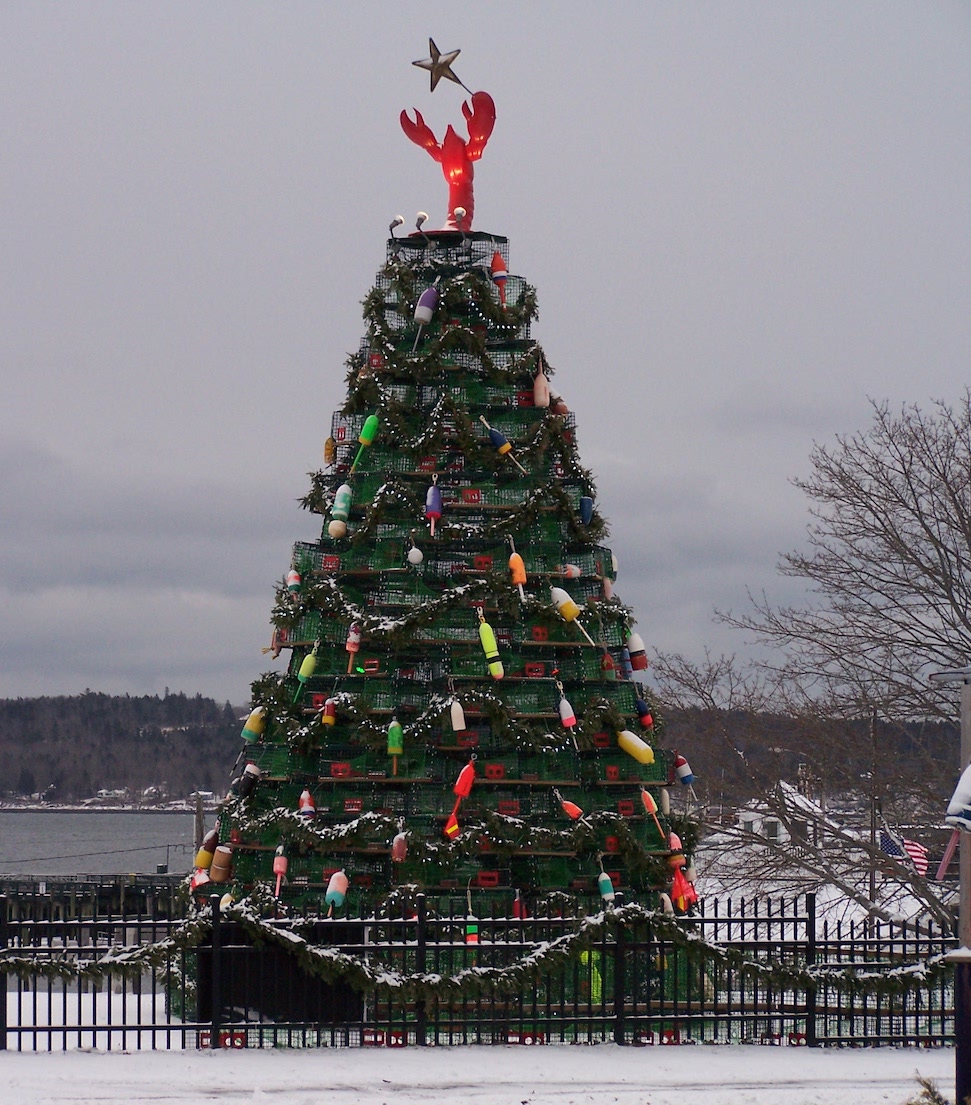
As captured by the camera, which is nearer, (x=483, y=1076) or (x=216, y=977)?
(x=483, y=1076)

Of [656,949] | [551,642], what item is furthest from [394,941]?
[551,642]

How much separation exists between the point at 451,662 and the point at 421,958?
3458mm

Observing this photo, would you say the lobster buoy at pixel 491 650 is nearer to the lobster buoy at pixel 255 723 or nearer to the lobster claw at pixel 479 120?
the lobster buoy at pixel 255 723

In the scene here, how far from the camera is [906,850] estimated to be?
2119 centimetres

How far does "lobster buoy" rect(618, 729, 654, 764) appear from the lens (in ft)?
52.0

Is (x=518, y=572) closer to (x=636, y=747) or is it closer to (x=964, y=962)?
(x=636, y=747)

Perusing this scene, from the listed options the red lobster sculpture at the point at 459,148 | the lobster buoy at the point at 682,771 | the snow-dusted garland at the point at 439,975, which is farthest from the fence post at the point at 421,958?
the red lobster sculpture at the point at 459,148

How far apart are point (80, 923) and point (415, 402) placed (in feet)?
22.7

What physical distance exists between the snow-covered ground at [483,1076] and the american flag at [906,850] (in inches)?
285

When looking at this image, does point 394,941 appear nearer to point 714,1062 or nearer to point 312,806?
point 312,806

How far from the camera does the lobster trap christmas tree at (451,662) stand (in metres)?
15.4

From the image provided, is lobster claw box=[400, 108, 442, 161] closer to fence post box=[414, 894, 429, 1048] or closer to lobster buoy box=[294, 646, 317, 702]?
lobster buoy box=[294, 646, 317, 702]

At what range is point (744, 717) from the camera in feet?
81.4

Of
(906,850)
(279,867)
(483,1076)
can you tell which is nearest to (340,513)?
(279,867)
